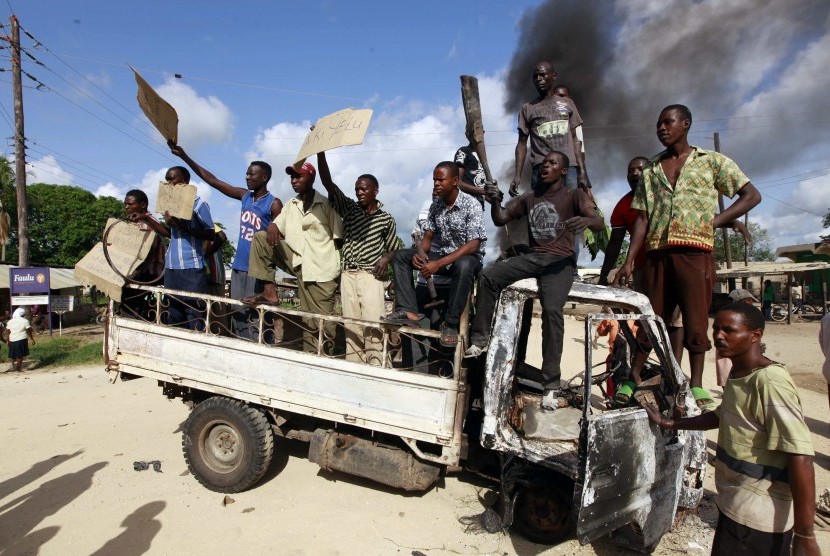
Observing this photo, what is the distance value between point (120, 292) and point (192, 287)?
68 cm

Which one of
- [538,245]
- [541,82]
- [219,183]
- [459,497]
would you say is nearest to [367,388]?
[459,497]

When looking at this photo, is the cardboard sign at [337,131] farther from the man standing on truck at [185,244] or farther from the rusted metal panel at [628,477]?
the rusted metal panel at [628,477]

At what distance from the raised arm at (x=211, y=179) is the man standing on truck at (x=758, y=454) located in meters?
4.72

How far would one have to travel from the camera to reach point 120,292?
4.49 metres

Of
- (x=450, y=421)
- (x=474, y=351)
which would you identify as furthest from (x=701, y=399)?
(x=450, y=421)

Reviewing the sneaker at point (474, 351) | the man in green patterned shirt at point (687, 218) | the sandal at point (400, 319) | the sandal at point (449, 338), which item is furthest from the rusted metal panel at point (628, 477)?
the sandal at point (400, 319)

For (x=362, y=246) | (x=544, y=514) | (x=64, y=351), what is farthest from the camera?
(x=64, y=351)

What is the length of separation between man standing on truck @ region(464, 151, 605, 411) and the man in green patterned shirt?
1.96ft

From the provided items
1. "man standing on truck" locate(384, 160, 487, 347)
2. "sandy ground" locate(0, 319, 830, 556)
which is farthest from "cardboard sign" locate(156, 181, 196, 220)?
"sandy ground" locate(0, 319, 830, 556)

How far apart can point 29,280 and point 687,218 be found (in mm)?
17371

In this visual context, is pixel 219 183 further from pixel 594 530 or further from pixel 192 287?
pixel 594 530

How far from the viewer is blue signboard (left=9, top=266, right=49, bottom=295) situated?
564 inches

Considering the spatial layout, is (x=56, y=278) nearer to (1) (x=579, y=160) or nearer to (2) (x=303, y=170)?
(2) (x=303, y=170)

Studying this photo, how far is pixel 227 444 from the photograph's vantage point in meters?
4.33
